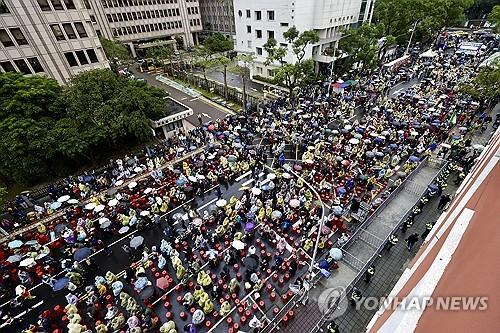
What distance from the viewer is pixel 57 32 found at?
31.3 meters

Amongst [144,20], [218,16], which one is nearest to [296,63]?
[144,20]

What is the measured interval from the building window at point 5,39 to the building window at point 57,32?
4.55m

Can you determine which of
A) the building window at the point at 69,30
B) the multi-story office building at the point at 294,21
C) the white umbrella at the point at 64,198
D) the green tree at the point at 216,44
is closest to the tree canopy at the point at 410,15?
the multi-story office building at the point at 294,21

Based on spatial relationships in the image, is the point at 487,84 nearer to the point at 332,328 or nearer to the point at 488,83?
the point at 488,83

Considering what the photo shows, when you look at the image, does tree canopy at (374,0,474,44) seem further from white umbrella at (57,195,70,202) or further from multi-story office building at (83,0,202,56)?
white umbrella at (57,195,70,202)

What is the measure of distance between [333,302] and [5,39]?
42.8 metres

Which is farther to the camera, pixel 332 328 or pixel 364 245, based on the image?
pixel 364 245

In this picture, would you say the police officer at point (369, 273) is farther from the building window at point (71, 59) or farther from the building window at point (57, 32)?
the building window at point (57, 32)

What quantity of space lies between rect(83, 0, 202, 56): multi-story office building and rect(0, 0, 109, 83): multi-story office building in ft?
114

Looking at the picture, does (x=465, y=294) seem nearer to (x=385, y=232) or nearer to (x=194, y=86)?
(x=385, y=232)

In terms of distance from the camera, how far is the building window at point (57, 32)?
30869 mm

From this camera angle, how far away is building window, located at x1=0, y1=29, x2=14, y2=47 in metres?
28.2

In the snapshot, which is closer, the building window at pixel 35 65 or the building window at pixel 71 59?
the building window at pixel 35 65

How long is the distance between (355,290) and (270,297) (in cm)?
529
